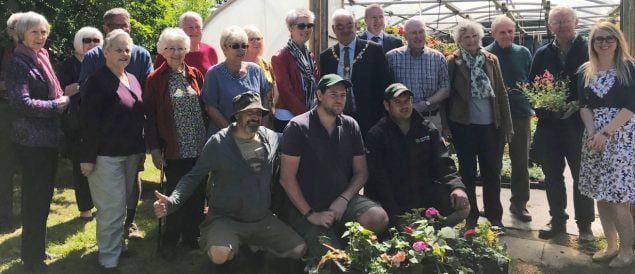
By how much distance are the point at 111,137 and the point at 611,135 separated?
3.74m

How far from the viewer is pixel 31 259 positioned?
13.8 ft

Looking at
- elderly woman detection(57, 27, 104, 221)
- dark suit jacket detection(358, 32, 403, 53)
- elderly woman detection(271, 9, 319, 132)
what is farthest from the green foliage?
dark suit jacket detection(358, 32, 403, 53)

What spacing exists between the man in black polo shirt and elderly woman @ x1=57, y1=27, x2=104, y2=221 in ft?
5.37

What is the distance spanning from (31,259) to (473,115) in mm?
3846

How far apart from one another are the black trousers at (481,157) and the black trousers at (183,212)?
233 cm

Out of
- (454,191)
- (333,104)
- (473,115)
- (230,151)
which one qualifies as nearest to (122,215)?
(230,151)

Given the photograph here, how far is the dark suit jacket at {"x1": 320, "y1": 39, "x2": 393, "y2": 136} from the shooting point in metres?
4.79

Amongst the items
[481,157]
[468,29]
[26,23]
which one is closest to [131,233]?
[26,23]

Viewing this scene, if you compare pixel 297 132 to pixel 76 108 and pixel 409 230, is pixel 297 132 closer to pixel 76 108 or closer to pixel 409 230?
pixel 409 230

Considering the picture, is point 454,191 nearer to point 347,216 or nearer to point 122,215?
point 347,216

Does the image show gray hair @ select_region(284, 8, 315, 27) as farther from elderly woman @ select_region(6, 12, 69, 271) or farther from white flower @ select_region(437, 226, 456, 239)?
white flower @ select_region(437, 226, 456, 239)

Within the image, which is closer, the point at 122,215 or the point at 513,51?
the point at 122,215

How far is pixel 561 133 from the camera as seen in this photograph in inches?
193

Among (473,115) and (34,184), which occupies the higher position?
(473,115)
